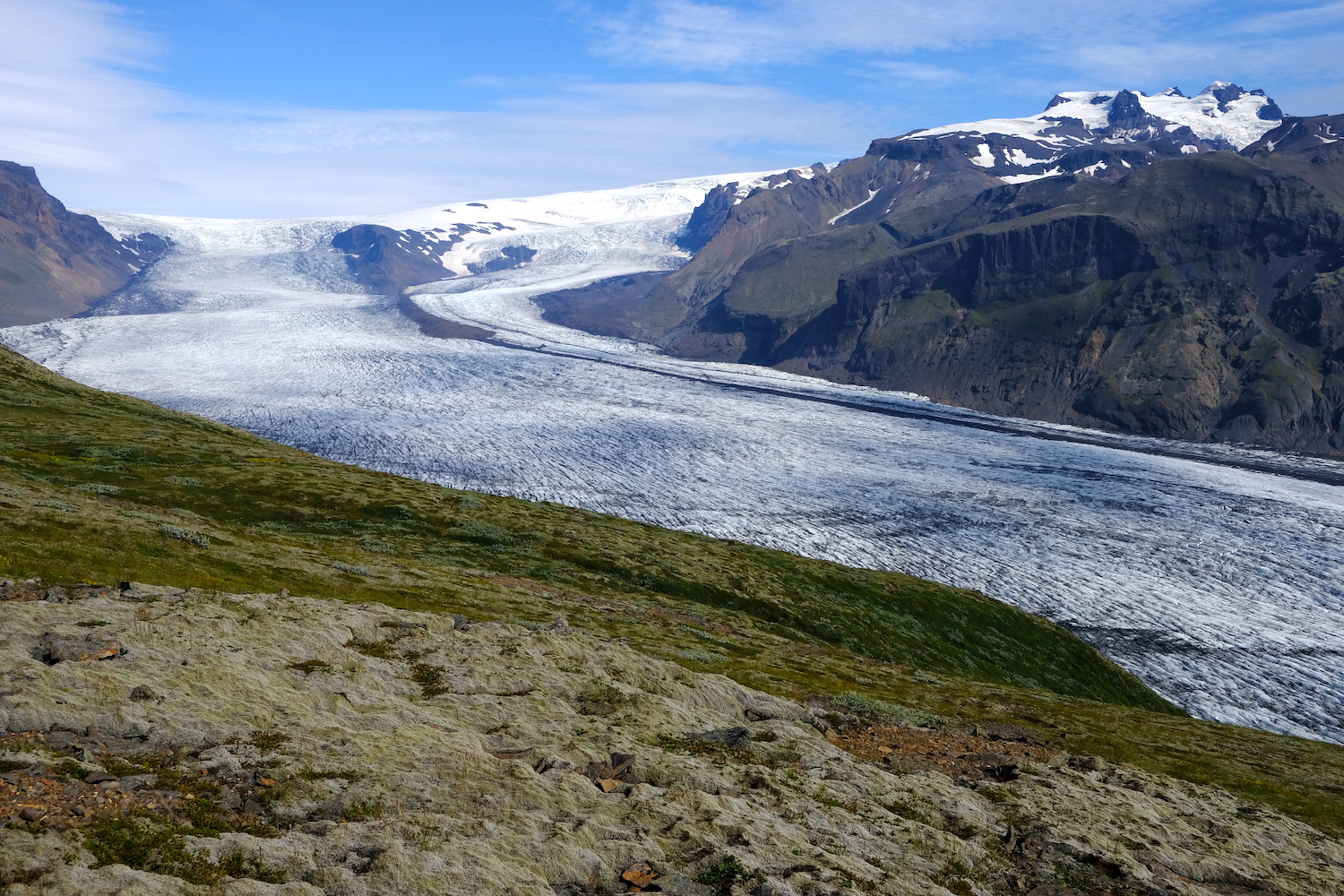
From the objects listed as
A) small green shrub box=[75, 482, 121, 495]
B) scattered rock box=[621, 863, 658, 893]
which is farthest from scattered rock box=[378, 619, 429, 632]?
small green shrub box=[75, 482, 121, 495]

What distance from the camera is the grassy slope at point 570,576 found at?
1330 inches

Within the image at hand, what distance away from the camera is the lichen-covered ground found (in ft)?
42.3

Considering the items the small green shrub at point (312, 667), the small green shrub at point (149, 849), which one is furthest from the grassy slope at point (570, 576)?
the small green shrub at point (149, 849)

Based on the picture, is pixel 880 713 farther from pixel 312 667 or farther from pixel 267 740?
pixel 267 740

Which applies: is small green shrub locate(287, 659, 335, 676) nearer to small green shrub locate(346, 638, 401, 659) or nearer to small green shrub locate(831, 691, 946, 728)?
small green shrub locate(346, 638, 401, 659)

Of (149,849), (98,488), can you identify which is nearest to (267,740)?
(149,849)

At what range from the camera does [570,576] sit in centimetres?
5406

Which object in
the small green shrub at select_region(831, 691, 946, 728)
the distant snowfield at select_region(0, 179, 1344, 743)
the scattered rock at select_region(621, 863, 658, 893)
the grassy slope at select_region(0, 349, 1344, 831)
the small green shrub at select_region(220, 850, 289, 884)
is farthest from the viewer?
the distant snowfield at select_region(0, 179, 1344, 743)

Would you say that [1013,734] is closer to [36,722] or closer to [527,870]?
[527,870]

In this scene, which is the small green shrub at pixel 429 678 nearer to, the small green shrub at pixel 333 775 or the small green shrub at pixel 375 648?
the small green shrub at pixel 375 648

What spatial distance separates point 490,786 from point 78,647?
9964 millimetres

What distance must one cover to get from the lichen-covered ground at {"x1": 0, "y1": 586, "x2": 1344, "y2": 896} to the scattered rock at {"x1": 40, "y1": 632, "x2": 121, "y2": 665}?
14 centimetres

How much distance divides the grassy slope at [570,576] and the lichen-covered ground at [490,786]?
8667mm

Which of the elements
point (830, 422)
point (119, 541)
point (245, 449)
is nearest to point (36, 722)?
point (119, 541)
